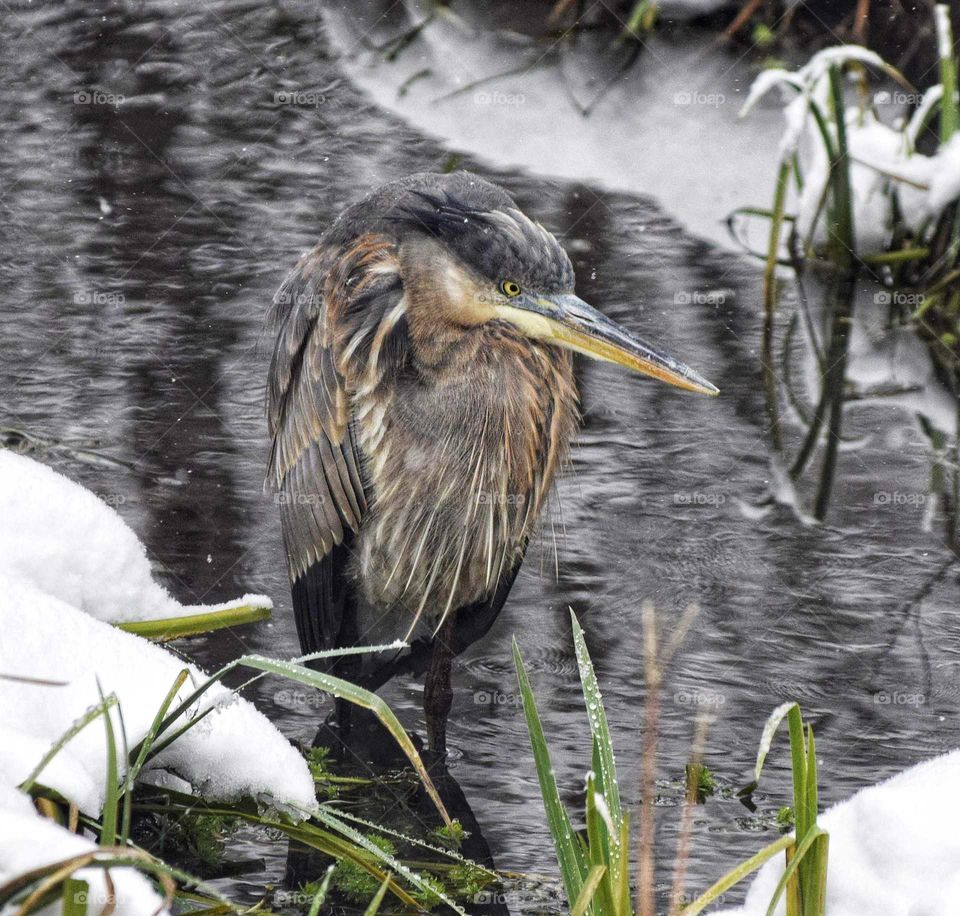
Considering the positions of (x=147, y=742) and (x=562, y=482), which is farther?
(x=562, y=482)

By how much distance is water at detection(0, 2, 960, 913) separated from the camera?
4551mm

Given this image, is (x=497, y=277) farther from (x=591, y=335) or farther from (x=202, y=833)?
(x=202, y=833)

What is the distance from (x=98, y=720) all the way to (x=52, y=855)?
0.69 meters

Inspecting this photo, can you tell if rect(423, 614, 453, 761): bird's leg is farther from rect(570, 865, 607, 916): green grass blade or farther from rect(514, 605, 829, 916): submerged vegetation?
rect(570, 865, 607, 916): green grass blade

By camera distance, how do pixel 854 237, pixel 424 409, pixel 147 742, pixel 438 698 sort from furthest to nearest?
pixel 854 237, pixel 438 698, pixel 424 409, pixel 147 742

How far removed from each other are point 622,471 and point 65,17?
6637mm

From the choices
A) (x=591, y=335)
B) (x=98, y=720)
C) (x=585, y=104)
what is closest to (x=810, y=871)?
(x=98, y=720)

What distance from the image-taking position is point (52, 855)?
92.7 inches

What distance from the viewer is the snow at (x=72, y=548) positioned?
3660 mm

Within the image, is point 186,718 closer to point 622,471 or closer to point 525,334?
point 525,334

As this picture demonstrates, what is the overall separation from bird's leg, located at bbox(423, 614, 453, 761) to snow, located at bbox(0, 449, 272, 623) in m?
0.73

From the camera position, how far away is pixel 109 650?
3.21 m

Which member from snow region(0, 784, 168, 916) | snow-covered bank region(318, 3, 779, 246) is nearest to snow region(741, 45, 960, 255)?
snow-covered bank region(318, 3, 779, 246)

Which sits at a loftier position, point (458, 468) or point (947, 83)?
point (947, 83)
